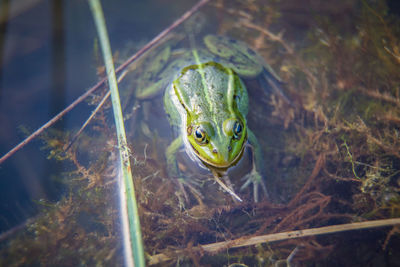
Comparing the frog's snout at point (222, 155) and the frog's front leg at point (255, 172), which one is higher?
the frog's snout at point (222, 155)

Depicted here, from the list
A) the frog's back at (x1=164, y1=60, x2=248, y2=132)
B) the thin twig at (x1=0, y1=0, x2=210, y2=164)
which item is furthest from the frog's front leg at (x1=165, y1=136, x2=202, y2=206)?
the thin twig at (x1=0, y1=0, x2=210, y2=164)

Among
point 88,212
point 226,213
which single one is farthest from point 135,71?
point 226,213

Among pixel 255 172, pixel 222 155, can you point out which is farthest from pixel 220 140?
pixel 255 172

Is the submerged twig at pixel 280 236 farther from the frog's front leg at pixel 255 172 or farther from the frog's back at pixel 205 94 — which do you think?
the frog's back at pixel 205 94

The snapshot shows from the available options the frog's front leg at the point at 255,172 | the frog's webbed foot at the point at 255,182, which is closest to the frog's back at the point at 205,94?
the frog's front leg at the point at 255,172

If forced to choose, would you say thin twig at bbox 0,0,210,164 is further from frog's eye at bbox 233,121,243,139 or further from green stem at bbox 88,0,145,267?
frog's eye at bbox 233,121,243,139

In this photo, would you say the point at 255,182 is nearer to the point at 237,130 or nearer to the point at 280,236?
the point at 280,236
